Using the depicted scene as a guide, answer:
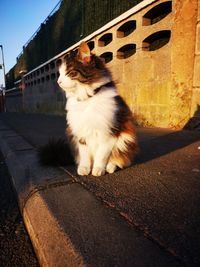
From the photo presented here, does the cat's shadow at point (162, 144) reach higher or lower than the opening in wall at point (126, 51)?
lower

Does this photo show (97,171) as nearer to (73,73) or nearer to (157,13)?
(73,73)

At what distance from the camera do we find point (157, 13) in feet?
17.2

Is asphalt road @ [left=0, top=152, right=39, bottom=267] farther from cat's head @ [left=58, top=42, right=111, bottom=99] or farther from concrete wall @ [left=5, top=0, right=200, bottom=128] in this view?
concrete wall @ [left=5, top=0, right=200, bottom=128]

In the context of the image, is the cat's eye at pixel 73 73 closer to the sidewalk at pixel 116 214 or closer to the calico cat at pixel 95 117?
the calico cat at pixel 95 117

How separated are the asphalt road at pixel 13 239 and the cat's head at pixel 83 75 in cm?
116

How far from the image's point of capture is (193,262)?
0.96m

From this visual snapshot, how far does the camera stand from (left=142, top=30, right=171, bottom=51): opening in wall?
5127mm

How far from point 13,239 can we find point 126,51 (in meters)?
5.75

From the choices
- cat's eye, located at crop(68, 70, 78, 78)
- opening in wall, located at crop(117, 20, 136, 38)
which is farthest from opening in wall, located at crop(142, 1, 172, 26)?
cat's eye, located at crop(68, 70, 78, 78)

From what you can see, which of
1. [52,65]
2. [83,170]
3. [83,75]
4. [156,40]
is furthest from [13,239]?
[52,65]

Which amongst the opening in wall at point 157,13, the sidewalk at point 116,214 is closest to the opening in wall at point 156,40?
the opening in wall at point 157,13

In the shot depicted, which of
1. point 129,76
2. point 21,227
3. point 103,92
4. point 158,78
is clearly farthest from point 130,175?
point 129,76

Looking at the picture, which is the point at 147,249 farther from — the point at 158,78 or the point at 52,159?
the point at 158,78

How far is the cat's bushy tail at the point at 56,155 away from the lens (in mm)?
2457
